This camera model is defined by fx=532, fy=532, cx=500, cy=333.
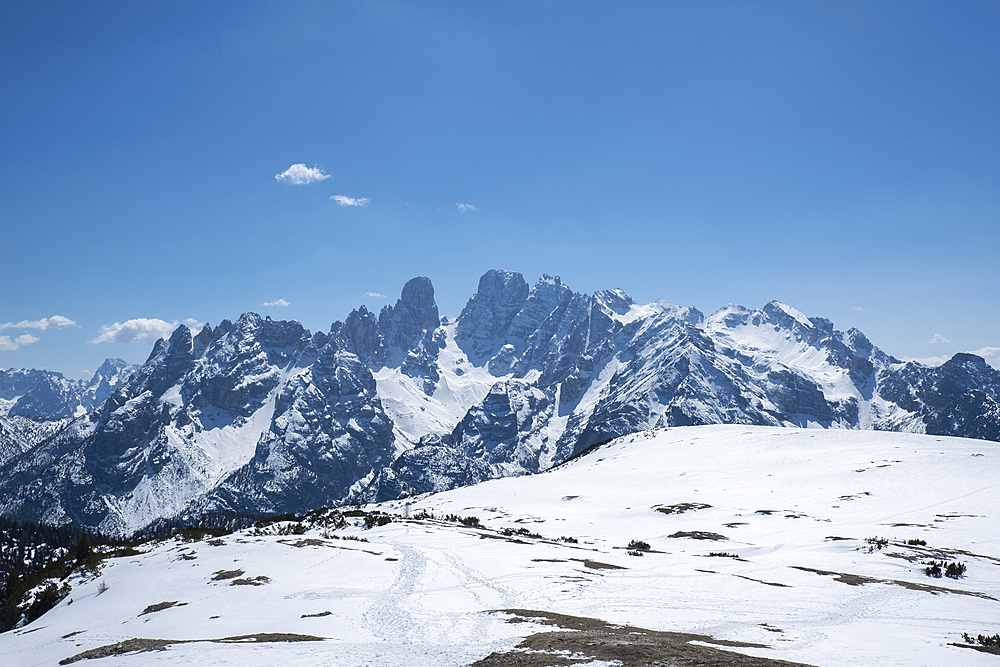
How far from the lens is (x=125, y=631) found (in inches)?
611

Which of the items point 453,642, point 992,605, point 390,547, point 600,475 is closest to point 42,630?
point 390,547

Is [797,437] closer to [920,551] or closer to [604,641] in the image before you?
[920,551]

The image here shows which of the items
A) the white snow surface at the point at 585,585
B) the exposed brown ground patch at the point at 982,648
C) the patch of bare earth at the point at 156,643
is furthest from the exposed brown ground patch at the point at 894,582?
the patch of bare earth at the point at 156,643

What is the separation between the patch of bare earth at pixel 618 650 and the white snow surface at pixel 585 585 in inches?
34.8

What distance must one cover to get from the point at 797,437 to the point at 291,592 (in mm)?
67103

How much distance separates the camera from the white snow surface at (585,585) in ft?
43.6

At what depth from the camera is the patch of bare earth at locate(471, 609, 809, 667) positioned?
10617mm

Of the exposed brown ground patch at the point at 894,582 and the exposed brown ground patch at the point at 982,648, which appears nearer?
the exposed brown ground patch at the point at 982,648

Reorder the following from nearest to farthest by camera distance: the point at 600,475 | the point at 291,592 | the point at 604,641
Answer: the point at 604,641 < the point at 291,592 < the point at 600,475

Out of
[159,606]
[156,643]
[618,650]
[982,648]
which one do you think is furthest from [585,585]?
[159,606]

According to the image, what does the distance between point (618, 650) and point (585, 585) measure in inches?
311

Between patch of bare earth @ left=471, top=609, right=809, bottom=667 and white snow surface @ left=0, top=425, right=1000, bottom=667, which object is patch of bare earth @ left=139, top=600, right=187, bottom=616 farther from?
patch of bare earth @ left=471, top=609, right=809, bottom=667

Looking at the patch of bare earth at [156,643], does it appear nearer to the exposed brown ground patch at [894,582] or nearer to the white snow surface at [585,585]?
the white snow surface at [585,585]

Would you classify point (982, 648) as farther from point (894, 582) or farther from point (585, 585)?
point (585, 585)
